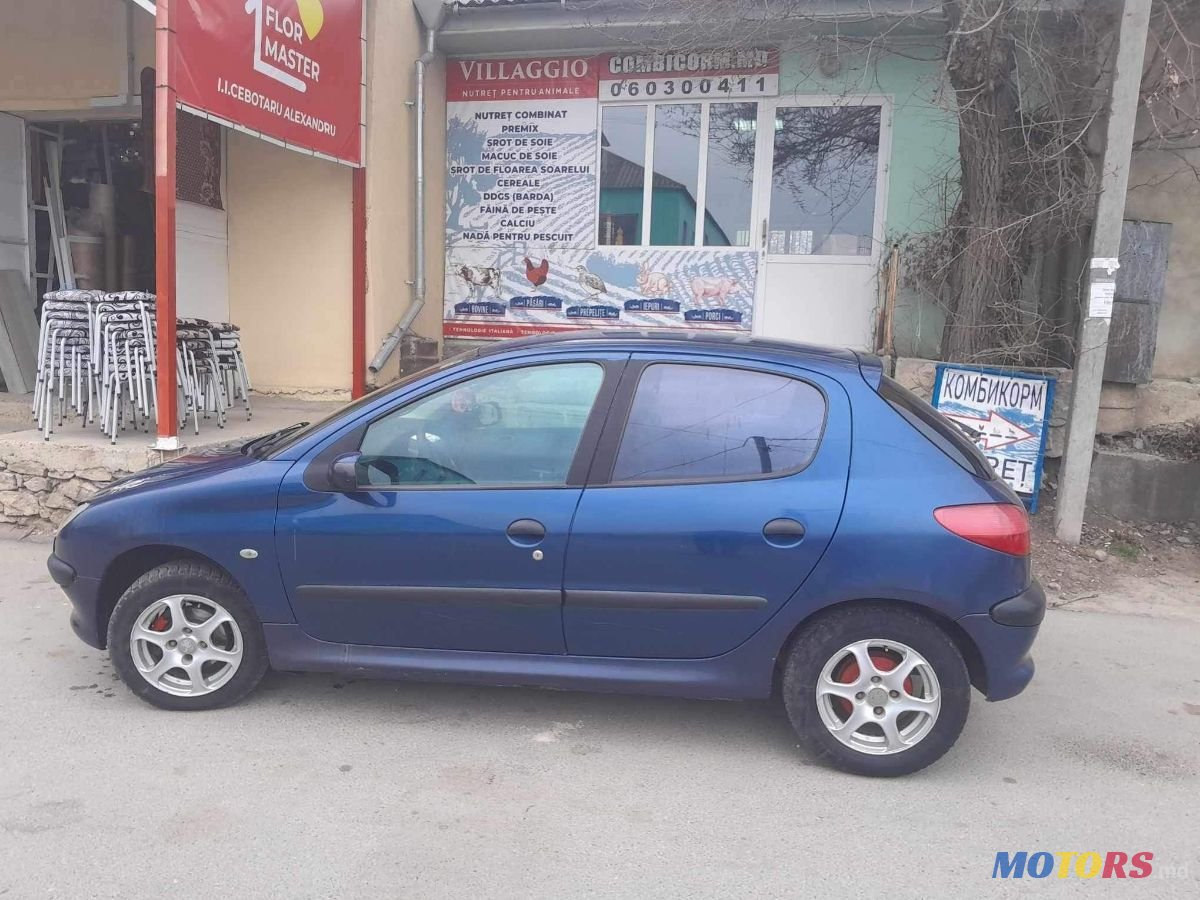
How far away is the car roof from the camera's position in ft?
11.6

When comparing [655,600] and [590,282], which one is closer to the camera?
[655,600]

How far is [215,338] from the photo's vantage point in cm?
741

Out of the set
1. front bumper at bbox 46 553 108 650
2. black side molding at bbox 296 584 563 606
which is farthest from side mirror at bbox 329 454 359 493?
front bumper at bbox 46 553 108 650

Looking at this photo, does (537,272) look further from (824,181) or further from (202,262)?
(202,262)

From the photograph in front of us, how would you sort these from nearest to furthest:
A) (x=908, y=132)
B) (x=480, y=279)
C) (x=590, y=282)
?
(x=908, y=132) → (x=590, y=282) → (x=480, y=279)

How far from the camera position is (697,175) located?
9.25 m

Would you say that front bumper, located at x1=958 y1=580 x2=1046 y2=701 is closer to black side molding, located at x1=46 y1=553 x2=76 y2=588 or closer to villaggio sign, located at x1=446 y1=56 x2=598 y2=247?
black side molding, located at x1=46 y1=553 x2=76 y2=588

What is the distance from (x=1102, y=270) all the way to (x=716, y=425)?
3930 millimetres

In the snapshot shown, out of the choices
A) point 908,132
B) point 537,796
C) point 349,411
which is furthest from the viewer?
point 908,132

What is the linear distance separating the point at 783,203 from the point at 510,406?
6427mm

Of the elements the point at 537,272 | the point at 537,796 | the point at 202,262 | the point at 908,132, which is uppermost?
the point at 908,132

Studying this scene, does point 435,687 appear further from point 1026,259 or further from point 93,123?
point 93,123

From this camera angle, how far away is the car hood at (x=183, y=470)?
374 centimetres

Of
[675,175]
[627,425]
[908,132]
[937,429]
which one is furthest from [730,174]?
[627,425]
